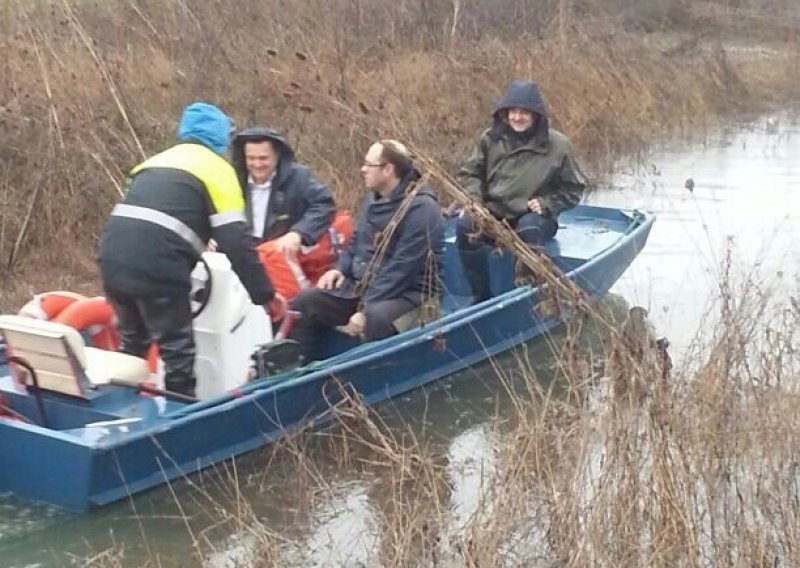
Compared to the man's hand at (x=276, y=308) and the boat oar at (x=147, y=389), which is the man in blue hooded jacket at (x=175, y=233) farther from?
the man's hand at (x=276, y=308)

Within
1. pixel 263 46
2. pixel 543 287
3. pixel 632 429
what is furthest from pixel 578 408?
pixel 263 46

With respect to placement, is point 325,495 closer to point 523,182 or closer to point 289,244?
point 289,244

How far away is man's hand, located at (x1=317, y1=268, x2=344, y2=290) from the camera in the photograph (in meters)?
7.47

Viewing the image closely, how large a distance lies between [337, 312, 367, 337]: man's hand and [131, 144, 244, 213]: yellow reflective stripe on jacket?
1.44 m

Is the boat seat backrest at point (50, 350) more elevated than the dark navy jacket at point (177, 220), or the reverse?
the dark navy jacket at point (177, 220)

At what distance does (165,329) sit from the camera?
617 cm

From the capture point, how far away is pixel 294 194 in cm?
781

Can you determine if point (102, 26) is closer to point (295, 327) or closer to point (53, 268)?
point (53, 268)

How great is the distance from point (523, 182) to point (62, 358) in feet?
12.7

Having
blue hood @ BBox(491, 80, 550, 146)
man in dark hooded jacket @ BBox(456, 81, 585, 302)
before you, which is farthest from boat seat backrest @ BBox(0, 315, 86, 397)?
blue hood @ BBox(491, 80, 550, 146)

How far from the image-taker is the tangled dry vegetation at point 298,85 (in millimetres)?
9625

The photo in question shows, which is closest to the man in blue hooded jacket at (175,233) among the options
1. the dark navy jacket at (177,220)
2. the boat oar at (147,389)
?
the dark navy jacket at (177,220)

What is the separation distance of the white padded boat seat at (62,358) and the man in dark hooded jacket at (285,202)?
169 cm

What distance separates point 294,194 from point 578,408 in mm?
3000
